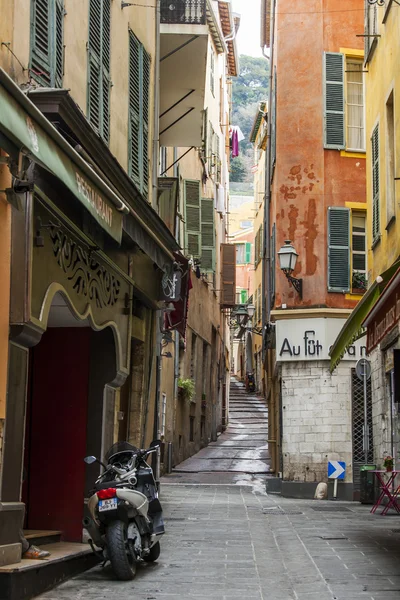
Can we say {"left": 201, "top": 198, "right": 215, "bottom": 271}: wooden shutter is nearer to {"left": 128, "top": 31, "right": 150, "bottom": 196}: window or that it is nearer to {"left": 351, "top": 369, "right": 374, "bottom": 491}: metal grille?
{"left": 351, "top": 369, "right": 374, "bottom": 491}: metal grille

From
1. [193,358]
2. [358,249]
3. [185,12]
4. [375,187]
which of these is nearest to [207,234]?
[193,358]

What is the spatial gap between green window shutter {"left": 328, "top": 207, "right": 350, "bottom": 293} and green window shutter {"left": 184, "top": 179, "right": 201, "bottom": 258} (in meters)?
5.69

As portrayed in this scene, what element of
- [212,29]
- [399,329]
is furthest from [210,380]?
[399,329]

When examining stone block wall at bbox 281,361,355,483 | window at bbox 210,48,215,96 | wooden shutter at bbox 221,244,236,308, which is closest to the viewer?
stone block wall at bbox 281,361,355,483

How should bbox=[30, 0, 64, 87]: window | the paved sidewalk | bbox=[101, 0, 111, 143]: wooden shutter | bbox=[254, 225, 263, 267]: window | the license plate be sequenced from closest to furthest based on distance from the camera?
the paved sidewalk < the license plate < bbox=[30, 0, 64, 87]: window < bbox=[101, 0, 111, 143]: wooden shutter < bbox=[254, 225, 263, 267]: window

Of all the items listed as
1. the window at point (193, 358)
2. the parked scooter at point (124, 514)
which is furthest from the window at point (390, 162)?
the window at point (193, 358)

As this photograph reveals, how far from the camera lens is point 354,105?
24.0 metres

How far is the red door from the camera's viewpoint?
11227 mm

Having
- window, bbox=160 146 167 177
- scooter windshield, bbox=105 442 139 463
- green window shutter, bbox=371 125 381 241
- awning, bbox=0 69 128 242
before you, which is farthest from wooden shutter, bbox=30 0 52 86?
window, bbox=160 146 167 177

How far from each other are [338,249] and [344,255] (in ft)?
0.63

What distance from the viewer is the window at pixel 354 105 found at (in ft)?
78.4

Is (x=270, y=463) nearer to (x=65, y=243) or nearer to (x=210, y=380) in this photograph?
(x=210, y=380)

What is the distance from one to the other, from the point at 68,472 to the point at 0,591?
12.6 ft

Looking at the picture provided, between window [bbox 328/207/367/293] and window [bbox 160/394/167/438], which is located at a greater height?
window [bbox 328/207/367/293]
